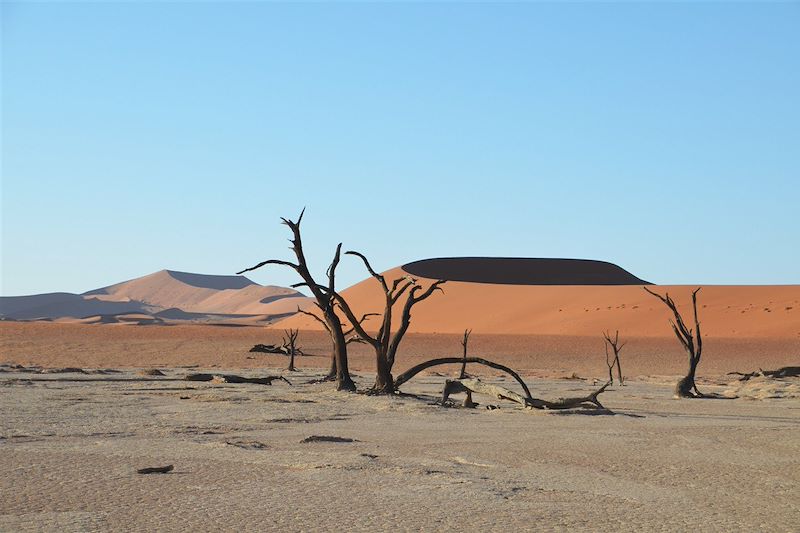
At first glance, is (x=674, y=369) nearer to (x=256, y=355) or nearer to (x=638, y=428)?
(x=256, y=355)

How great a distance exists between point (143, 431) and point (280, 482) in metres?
3.93

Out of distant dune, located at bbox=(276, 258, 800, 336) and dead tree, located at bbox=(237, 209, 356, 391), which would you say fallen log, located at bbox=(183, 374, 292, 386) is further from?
distant dune, located at bbox=(276, 258, 800, 336)

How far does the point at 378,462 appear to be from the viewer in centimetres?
928

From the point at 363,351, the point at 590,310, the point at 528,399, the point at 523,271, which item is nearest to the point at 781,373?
the point at 528,399

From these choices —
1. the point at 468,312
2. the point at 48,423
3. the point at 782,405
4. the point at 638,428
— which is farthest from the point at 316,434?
the point at 468,312

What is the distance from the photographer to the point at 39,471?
27.1ft

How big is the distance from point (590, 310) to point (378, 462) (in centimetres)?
5540

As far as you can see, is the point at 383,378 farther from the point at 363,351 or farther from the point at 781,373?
the point at 363,351

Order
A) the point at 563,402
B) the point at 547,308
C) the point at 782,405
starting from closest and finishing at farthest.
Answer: the point at 563,402 < the point at 782,405 < the point at 547,308

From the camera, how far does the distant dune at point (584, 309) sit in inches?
2121

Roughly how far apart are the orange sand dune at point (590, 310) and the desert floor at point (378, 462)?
114 feet

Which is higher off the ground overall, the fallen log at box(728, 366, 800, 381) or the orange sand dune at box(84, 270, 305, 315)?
the orange sand dune at box(84, 270, 305, 315)

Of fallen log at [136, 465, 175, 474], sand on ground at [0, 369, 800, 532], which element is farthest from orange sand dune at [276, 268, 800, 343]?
fallen log at [136, 465, 175, 474]

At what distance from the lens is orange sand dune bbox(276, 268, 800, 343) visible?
53.8m
